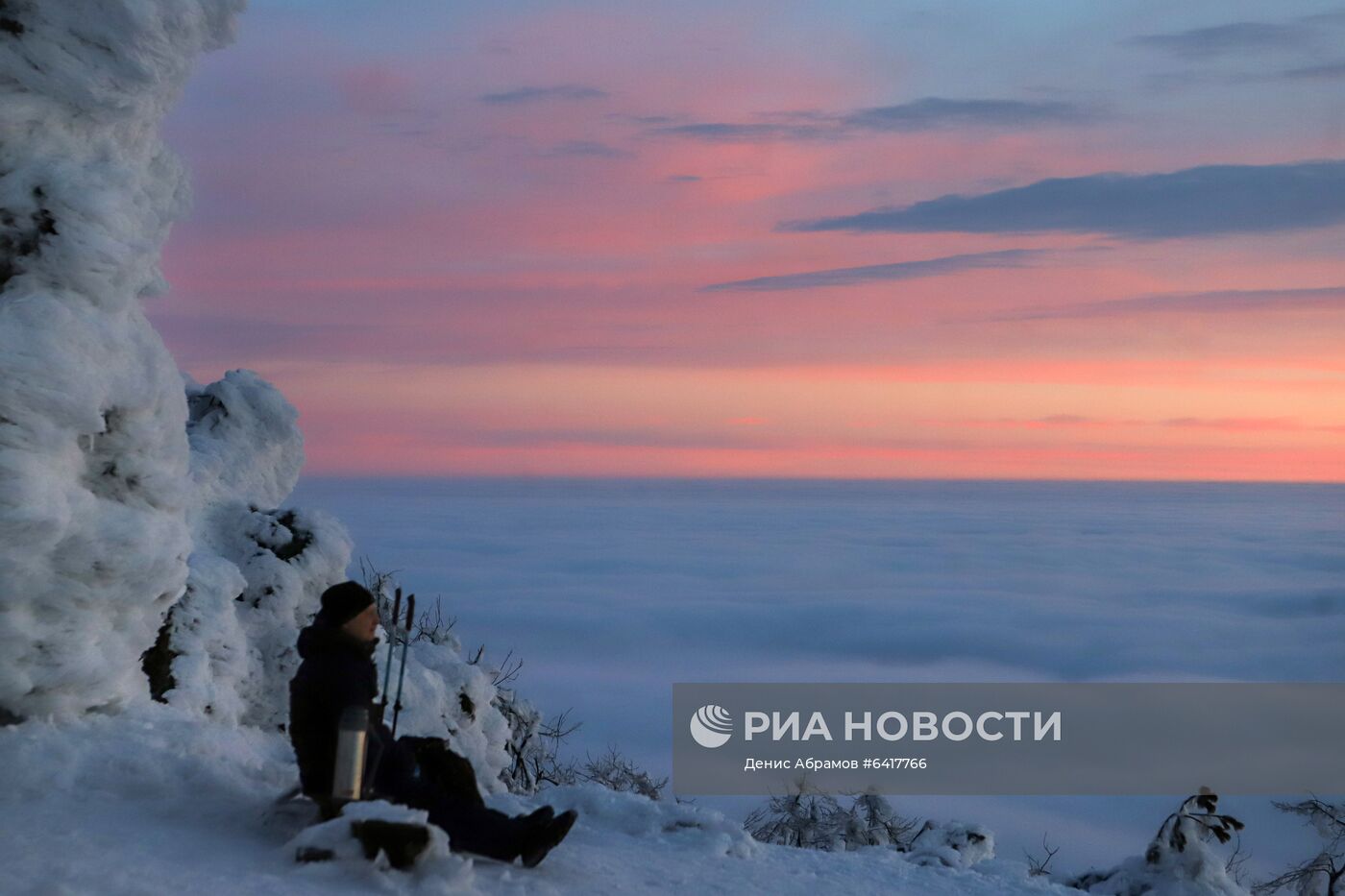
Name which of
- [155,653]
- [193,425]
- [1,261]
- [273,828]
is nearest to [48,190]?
[1,261]

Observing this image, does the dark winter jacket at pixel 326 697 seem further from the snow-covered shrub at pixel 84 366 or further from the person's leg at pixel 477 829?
the snow-covered shrub at pixel 84 366

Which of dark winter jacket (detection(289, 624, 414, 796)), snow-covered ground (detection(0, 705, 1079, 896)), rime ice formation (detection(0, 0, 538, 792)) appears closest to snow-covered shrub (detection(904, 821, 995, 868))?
snow-covered ground (detection(0, 705, 1079, 896))

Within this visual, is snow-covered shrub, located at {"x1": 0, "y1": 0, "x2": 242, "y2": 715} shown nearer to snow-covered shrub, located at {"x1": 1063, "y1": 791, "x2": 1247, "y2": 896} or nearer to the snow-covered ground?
the snow-covered ground

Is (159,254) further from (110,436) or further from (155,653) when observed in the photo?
(155,653)

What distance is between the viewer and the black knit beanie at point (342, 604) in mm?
Result: 7391

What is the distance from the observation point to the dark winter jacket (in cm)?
736

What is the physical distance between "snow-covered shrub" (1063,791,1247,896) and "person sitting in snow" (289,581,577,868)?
704cm

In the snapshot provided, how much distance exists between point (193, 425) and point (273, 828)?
798 cm

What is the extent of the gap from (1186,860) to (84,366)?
10248mm

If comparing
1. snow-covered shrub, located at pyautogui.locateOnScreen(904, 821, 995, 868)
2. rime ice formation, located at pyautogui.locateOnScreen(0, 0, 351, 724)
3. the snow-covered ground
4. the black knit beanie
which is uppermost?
rime ice formation, located at pyautogui.locateOnScreen(0, 0, 351, 724)

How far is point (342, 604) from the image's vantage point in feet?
24.2

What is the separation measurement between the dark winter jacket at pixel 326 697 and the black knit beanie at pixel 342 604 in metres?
0.06

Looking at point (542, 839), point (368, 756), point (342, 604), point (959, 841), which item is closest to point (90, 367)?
point (342, 604)

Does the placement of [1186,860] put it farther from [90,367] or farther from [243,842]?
[90,367]
